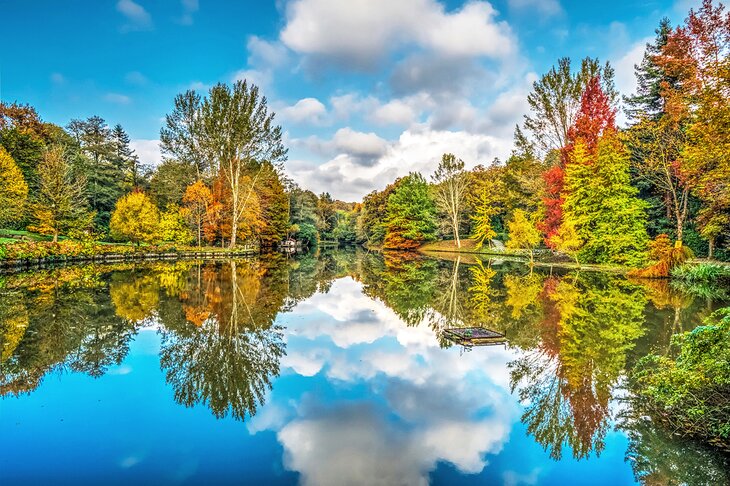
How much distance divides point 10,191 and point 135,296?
2122cm

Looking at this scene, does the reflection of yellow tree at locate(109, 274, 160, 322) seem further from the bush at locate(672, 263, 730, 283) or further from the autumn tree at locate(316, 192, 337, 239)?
the autumn tree at locate(316, 192, 337, 239)

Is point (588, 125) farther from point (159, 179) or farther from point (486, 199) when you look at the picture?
point (159, 179)

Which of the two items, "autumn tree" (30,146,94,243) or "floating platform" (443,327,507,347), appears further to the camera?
"autumn tree" (30,146,94,243)

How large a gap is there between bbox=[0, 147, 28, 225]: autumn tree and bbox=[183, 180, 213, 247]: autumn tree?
10.5 meters

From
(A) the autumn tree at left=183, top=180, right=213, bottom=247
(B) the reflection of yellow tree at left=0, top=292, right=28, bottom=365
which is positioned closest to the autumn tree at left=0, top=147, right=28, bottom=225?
(A) the autumn tree at left=183, top=180, right=213, bottom=247

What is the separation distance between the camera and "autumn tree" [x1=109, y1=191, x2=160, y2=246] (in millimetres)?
28109

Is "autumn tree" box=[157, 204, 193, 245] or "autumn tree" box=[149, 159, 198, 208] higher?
"autumn tree" box=[149, 159, 198, 208]

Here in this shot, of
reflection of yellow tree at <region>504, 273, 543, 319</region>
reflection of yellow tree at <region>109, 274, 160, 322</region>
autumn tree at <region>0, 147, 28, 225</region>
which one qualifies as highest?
autumn tree at <region>0, 147, 28, 225</region>

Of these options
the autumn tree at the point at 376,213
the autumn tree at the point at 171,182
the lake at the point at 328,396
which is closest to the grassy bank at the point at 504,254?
the autumn tree at the point at 376,213

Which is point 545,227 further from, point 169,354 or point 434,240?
point 169,354

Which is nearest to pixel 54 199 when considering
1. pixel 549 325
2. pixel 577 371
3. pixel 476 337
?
pixel 476 337

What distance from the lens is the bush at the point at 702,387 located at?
4.16m

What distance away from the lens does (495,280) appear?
19.4 m

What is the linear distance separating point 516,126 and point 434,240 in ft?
66.5
